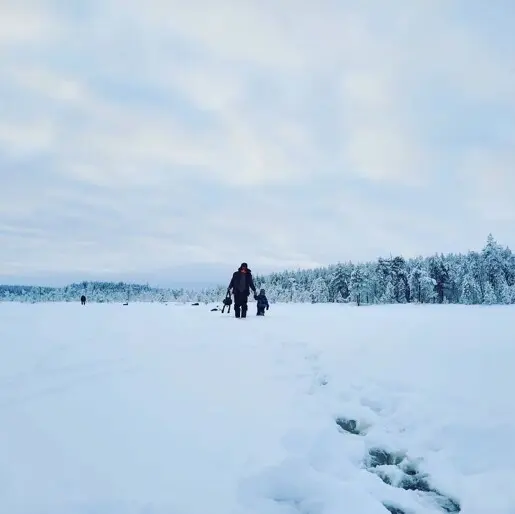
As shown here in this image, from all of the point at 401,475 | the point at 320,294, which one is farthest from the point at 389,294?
the point at 401,475

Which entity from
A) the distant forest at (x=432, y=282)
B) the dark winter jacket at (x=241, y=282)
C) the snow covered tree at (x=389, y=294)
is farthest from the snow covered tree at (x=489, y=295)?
Answer: the dark winter jacket at (x=241, y=282)

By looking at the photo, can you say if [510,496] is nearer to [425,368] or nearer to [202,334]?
[425,368]

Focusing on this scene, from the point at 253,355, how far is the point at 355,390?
250cm

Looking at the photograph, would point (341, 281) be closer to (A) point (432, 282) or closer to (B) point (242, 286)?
(A) point (432, 282)

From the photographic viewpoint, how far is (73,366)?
19.3 feet

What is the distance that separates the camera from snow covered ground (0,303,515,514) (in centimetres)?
257

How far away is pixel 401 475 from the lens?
3.18 metres

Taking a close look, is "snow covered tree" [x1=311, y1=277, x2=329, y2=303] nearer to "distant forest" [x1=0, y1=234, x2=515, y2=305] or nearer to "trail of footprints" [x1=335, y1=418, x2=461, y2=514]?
"distant forest" [x1=0, y1=234, x2=515, y2=305]

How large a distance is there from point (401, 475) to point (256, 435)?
45.4 inches

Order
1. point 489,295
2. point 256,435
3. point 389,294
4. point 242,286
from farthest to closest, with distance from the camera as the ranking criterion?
point 389,294 → point 489,295 → point 242,286 → point 256,435

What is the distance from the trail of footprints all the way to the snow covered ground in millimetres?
12

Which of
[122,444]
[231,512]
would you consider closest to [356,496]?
[231,512]

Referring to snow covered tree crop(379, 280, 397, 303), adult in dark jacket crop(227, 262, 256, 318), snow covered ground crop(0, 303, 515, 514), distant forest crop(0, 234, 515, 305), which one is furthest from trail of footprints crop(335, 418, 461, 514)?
snow covered tree crop(379, 280, 397, 303)

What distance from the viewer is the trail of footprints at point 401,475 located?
2.82 meters
